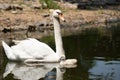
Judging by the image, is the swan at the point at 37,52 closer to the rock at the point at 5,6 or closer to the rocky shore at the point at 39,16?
the rocky shore at the point at 39,16

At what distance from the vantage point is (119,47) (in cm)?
1652

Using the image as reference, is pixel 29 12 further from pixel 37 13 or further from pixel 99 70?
pixel 99 70

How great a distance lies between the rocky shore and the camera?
2467cm

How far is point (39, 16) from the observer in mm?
27359

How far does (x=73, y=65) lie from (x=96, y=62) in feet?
2.57

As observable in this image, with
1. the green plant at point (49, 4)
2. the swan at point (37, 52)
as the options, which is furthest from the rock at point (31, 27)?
the swan at point (37, 52)

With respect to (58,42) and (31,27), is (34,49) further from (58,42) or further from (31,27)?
(31,27)

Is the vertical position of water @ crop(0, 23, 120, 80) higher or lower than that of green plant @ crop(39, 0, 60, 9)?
higher

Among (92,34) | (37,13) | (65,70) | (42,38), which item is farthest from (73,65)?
(37,13)

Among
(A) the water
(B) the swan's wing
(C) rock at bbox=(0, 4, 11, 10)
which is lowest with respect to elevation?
(C) rock at bbox=(0, 4, 11, 10)

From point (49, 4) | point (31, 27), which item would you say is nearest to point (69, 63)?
point (31, 27)

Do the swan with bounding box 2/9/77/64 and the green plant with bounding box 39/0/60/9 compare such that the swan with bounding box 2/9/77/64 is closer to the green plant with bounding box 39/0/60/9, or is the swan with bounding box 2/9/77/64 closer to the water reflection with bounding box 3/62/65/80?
the water reflection with bounding box 3/62/65/80

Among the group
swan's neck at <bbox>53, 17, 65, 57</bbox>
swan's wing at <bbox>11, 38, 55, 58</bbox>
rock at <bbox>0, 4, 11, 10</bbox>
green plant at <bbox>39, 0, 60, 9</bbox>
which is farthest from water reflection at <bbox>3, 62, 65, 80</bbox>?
green plant at <bbox>39, 0, 60, 9</bbox>

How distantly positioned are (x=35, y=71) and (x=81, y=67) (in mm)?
1239
